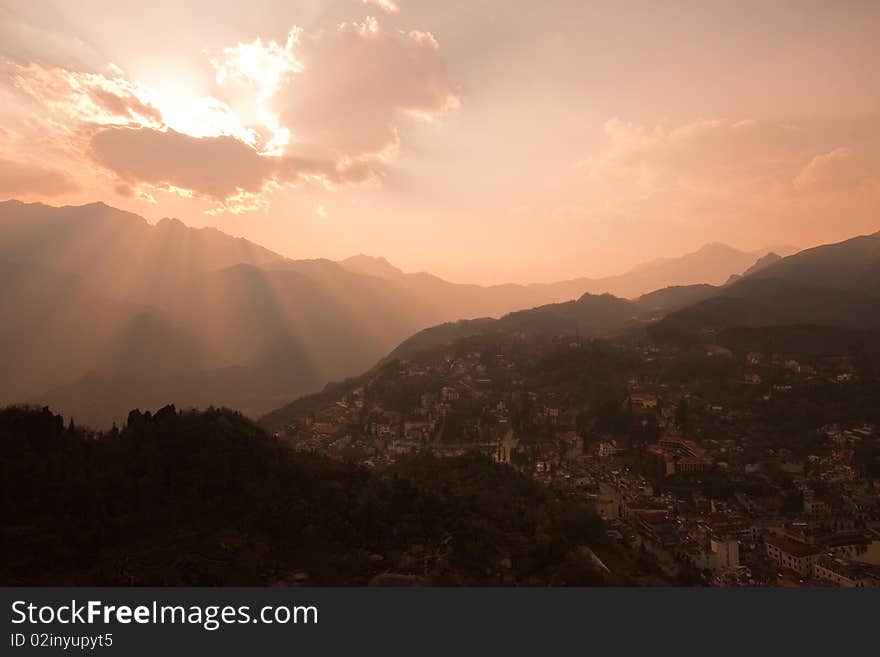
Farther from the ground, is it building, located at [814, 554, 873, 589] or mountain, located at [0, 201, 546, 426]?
mountain, located at [0, 201, 546, 426]

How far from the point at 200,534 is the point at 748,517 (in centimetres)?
2573

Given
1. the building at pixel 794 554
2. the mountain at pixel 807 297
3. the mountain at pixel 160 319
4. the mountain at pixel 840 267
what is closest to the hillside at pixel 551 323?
the mountain at pixel 807 297

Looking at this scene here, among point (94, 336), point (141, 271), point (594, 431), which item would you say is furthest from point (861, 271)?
point (141, 271)

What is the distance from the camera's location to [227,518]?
1453cm

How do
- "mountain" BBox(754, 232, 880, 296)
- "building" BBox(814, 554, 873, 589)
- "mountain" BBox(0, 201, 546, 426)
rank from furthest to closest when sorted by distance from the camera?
"mountain" BBox(754, 232, 880, 296) < "mountain" BBox(0, 201, 546, 426) < "building" BBox(814, 554, 873, 589)

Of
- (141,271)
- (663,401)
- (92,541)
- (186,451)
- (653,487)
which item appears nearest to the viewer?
(92,541)

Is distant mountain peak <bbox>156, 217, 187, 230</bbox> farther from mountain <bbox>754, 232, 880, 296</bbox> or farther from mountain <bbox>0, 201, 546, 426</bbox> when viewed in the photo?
mountain <bbox>754, 232, 880, 296</bbox>

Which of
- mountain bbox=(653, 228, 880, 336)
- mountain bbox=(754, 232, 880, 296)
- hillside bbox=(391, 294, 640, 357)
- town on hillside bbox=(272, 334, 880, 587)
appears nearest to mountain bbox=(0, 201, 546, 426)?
hillside bbox=(391, 294, 640, 357)

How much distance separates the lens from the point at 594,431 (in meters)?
40.3

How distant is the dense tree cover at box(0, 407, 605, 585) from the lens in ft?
39.2

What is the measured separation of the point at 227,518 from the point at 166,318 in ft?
328

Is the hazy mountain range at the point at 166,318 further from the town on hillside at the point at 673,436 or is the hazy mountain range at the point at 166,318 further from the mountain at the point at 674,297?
the town on hillside at the point at 673,436

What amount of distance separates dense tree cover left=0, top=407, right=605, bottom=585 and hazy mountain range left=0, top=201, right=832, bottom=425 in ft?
149

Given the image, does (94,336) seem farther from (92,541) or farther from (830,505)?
(830,505)
